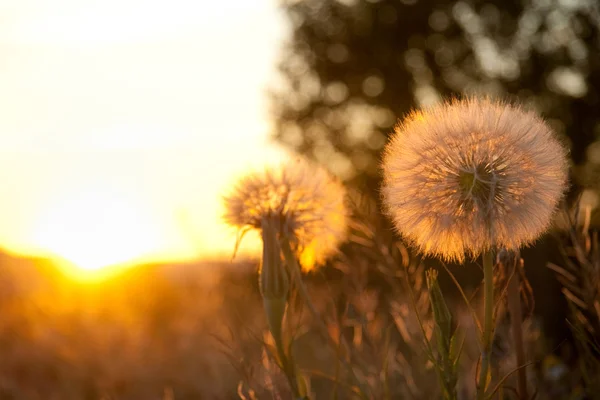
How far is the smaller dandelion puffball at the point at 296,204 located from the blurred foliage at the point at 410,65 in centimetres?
1392

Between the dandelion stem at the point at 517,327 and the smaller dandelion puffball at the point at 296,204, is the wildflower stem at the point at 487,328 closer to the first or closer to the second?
the dandelion stem at the point at 517,327

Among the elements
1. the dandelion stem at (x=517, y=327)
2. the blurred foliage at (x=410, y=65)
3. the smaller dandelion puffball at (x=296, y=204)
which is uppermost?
the blurred foliage at (x=410, y=65)

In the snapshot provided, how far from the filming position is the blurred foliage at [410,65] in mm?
16812

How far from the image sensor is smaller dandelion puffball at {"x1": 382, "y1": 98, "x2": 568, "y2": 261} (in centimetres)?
188

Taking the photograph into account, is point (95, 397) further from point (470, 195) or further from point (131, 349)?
point (470, 195)

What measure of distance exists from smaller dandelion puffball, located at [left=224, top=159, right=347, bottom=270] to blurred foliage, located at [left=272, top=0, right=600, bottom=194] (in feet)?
45.7

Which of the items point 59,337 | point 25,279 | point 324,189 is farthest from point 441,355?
point 25,279

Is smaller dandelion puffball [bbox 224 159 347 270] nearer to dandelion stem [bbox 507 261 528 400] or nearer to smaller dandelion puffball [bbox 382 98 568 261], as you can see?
smaller dandelion puffball [bbox 382 98 568 261]

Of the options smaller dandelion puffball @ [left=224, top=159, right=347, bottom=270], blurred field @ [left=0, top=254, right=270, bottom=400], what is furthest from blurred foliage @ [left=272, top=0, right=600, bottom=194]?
smaller dandelion puffball @ [left=224, top=159, right=347, bottom=270]

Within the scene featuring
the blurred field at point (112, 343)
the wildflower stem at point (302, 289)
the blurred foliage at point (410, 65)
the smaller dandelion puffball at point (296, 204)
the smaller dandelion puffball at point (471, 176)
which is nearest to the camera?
the smaller dandelion puffball at point (471, 176)

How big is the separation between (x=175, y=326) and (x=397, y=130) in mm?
7051

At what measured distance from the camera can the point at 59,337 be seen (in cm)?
738

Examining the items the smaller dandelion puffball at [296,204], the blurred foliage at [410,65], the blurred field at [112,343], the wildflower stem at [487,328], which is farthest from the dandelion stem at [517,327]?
the blurred foliage at [410,65]

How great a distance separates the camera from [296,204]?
2.51 meters
